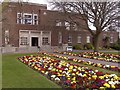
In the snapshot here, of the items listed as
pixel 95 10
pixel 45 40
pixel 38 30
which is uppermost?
pixel 95 10

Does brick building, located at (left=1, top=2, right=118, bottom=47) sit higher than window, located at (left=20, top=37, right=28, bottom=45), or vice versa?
brick building, located at (left=1, top=2, right=118, bottom=47)

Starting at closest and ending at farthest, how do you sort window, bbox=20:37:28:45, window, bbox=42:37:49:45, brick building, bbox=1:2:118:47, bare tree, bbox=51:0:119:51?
bare tree, bbox=51:0:119:51
brick building, bbox=1:2:118:47
window, bbox=20:37:28:45
window, bbox=42:37:49:45

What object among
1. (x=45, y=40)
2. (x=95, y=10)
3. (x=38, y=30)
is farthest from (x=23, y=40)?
(x=95, y=10)

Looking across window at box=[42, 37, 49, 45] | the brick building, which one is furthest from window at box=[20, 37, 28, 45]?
window at box=[42, 37, 49, 45]

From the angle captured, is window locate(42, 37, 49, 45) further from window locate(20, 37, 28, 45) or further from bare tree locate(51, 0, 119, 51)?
bare tree locate(51, 0, 119, 51)

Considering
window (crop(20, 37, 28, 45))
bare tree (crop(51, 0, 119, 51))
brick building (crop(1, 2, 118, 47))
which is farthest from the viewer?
window (crop(20, 37, 28, 45))

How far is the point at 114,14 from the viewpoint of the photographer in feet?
96.3


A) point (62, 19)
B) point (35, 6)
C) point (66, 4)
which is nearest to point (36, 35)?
point (35, 6)

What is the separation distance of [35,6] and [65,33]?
8.86m

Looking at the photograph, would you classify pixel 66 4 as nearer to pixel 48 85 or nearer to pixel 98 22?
pixel 98 22

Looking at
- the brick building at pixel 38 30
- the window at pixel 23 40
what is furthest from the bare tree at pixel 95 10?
the window at pixel 23 40

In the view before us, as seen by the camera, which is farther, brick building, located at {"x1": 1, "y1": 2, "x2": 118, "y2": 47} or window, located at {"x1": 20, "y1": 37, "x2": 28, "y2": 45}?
window, located at {"x1": 20, "y1": 37, "x2": 28, "y2": 45}

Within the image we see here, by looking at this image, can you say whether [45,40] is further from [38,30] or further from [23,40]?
[23,40]

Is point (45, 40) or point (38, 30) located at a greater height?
point (38, 30)
